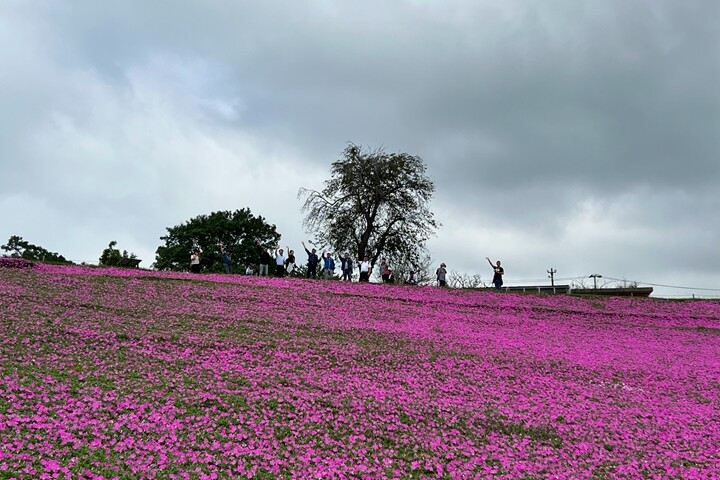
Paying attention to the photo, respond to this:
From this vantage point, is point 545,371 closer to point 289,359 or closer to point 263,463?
point 289,359

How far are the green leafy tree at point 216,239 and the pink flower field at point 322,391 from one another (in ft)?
167

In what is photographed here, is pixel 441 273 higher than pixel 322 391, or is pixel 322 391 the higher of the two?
pixel 441 273

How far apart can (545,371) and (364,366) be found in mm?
5724

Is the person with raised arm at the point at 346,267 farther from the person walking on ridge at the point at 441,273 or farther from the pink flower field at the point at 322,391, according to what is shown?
the pink flower field at the point at 322,391

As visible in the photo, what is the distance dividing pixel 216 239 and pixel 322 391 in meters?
66.7

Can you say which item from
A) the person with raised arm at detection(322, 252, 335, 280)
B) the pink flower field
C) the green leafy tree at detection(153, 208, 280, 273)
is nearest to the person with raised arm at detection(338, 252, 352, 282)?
the person with raised arm at detection(322, 252, 335, 280)

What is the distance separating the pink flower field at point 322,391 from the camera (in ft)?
34.6

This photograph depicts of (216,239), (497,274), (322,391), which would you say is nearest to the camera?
(322,391)

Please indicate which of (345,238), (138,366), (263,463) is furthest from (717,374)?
(345,238)

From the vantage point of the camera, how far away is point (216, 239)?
78.3 metres

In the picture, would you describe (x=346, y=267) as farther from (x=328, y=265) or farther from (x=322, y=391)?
(x=322, y=391)

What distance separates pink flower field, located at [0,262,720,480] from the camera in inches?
415

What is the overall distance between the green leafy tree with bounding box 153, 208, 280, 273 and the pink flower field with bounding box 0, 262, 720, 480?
50.8 metres

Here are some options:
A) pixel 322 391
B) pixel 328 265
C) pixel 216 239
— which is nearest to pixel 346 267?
pixel 328 265
